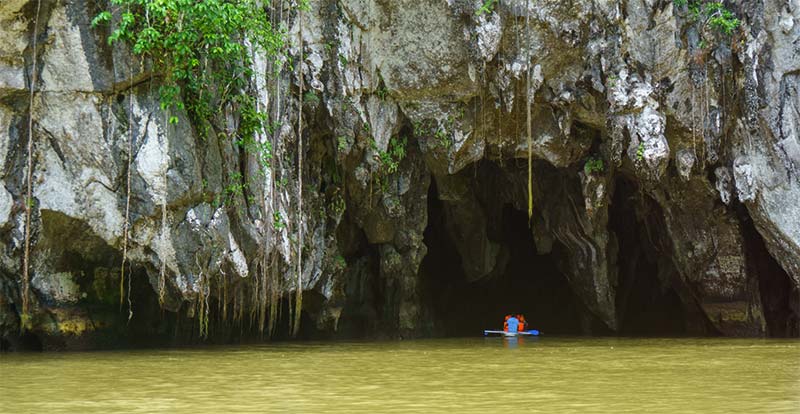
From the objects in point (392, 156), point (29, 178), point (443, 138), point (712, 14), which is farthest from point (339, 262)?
point (712, 14)

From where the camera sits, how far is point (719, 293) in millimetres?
17641

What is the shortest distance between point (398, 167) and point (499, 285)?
A: 26.7 feet

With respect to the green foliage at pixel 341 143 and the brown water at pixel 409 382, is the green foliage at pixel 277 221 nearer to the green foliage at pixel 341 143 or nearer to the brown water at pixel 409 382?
the green foliage at pixel 341 143

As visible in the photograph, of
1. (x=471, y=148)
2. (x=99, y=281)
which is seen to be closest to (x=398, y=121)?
(x=471, y=148)

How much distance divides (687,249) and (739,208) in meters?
1.30

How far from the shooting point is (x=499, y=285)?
947 inches

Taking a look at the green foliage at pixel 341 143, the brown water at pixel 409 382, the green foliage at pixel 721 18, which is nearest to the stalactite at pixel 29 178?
the brown water at pixel 409 382

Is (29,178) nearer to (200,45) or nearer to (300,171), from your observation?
(200,45)

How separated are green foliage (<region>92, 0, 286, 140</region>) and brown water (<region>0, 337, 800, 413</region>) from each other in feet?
12.0

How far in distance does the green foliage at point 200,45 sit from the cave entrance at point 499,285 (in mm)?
7998

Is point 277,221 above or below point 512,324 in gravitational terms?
above

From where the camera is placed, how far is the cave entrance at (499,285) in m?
21.6

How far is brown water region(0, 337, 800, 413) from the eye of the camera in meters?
5.79

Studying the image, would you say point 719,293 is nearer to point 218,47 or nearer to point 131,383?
point 218,47
